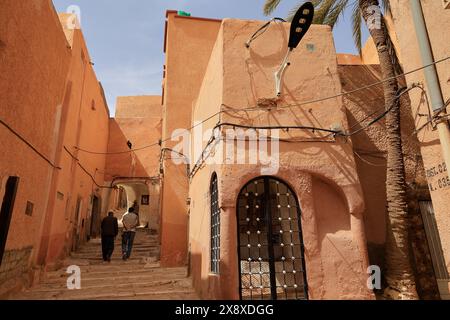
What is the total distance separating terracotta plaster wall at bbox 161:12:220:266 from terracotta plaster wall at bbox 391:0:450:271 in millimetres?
A: 7138

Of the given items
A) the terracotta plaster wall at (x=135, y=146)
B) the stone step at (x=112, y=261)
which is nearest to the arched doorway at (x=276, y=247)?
the stone step at (x=112, y=261)

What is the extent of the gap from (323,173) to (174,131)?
677cm

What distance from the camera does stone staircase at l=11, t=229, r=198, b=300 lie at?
6074 millimetres

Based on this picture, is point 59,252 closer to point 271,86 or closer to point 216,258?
point 216,258

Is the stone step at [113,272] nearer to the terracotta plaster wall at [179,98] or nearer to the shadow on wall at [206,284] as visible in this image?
the terracotta plaster wall at [179,98]

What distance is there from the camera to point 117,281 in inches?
286

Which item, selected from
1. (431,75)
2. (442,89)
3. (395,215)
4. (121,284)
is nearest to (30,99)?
(121,284)

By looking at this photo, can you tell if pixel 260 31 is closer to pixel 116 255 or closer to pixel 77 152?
pixel 77 152

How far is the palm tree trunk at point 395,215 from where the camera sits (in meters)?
5.55

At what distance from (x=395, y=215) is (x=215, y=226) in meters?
3.37

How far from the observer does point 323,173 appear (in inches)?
203

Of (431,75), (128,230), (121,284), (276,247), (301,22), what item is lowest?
(121,284)

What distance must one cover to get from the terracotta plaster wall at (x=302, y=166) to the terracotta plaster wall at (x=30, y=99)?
11.0ft
